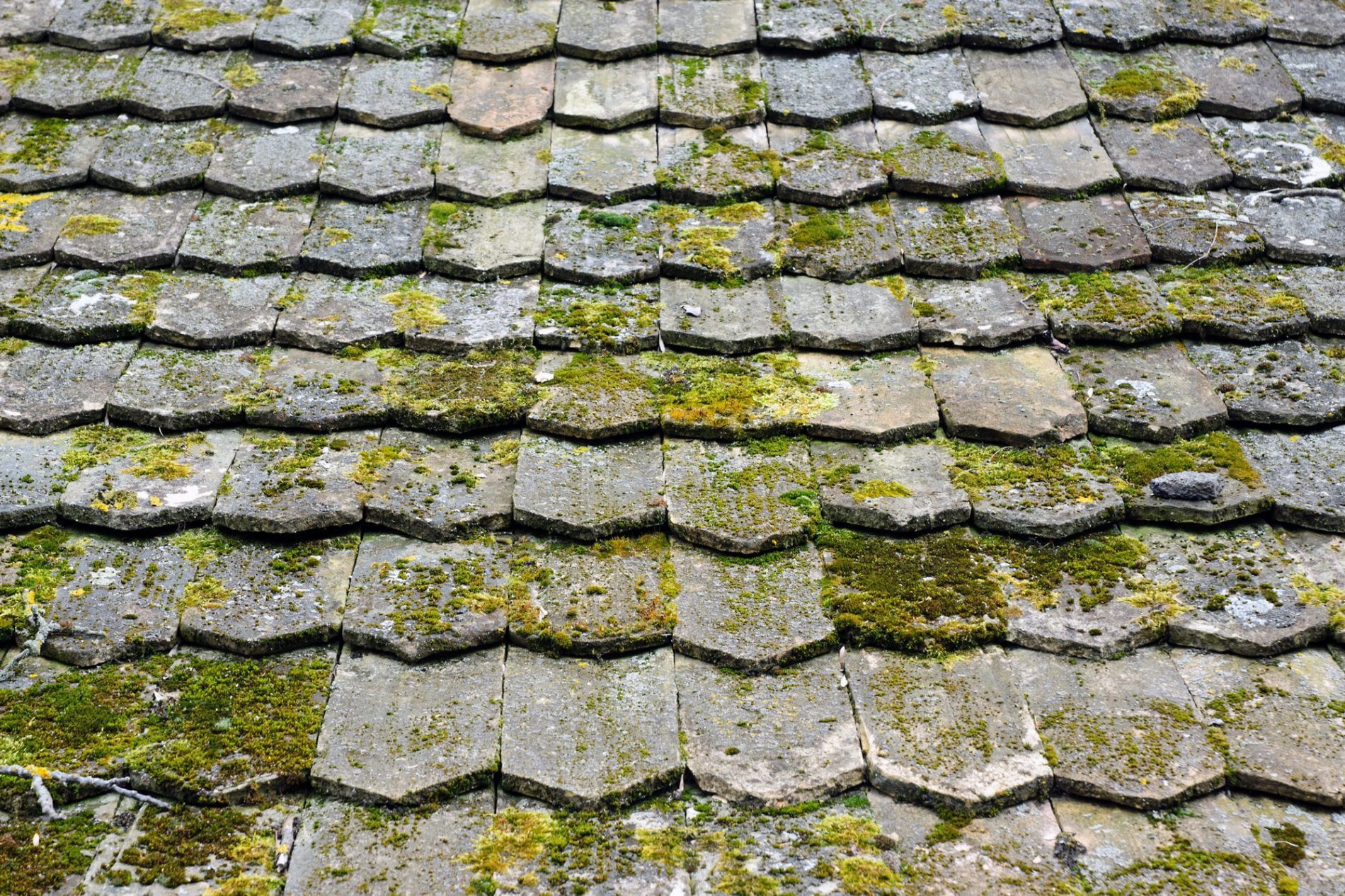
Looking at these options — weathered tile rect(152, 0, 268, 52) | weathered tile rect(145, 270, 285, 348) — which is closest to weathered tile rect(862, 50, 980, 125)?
weathered tile rect(145, 270, 285, 348)

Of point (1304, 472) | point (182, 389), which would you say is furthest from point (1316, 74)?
point (182, 389)

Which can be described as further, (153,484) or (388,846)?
(153,484)

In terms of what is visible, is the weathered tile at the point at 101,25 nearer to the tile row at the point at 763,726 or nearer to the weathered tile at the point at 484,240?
the weathered tile at the point at 484,240

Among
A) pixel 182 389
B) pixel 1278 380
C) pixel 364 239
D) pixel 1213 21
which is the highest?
pixel 1213 21

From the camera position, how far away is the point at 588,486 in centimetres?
243

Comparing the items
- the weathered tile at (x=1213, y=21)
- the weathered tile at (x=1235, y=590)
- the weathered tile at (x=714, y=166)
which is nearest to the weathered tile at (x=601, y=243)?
the weathered tile at (x=714, y=166)

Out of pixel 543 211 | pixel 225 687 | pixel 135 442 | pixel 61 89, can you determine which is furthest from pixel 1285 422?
pixel 61 89

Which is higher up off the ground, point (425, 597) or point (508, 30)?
point (508, 30)

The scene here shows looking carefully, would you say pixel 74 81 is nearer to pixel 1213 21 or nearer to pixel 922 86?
pixel 922 86

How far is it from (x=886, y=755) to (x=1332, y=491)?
1.19 meters

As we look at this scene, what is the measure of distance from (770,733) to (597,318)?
115 centimetres

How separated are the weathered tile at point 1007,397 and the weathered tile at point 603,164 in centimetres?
91

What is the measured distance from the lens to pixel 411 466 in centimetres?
249

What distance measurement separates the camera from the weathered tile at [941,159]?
3.15 meters
